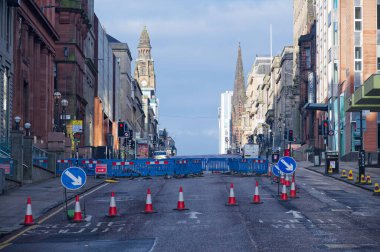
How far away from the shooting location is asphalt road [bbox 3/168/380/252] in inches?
721

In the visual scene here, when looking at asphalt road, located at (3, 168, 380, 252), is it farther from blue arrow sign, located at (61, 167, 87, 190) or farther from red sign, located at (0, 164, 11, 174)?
red sign, located at (0, 164, 11, 174)

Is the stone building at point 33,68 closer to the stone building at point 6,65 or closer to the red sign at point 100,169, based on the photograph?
the stone building at point 6,65

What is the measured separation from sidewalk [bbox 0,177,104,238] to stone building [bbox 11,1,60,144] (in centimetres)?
1681

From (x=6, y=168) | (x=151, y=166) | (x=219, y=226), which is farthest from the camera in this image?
(x=151, y=166)

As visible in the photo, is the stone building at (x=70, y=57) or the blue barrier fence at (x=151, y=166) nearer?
the blue barrier fence at (x=151, y=166)

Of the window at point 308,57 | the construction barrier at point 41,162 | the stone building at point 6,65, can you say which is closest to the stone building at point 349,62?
the window at point 308,57

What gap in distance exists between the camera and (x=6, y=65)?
183 feet

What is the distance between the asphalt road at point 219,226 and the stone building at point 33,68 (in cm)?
2756

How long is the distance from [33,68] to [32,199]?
3642cm

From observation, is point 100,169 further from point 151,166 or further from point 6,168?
point 6,168

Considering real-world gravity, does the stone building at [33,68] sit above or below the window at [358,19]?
below

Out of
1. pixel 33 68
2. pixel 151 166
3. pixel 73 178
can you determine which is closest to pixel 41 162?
pixel 151 166

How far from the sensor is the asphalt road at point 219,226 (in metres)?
18.3

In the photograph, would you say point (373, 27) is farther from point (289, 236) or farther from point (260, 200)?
point (289, 236)
